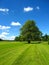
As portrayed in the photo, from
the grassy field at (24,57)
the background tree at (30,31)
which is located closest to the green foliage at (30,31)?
the background tree at (30,31)

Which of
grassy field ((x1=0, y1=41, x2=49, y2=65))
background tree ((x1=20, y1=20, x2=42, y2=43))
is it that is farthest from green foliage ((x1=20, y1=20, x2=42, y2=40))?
grassy field ((x1=0, y1=41, x2=49, y2=65))

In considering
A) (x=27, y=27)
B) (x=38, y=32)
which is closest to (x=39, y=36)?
(x=38, y=32)

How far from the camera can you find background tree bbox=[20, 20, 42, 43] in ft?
237

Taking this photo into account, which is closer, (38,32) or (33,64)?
(33,64)

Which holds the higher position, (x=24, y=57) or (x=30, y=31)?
(x=30, y=31)

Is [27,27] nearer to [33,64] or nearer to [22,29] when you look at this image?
[22,29]

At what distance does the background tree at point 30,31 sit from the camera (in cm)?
7209

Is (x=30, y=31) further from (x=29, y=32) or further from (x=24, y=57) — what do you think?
(x=24, y=57)

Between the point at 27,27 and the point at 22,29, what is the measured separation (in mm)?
2280

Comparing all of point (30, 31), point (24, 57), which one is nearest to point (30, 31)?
point (30, 31)

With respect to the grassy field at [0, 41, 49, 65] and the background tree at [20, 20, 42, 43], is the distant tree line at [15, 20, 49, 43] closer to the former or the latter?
the background tree at [20, 20, 42, 43]

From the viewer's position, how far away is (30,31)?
73.8 m

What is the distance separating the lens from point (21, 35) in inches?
2889

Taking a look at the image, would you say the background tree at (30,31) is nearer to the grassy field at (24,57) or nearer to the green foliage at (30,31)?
the green foliage at (30,31)
